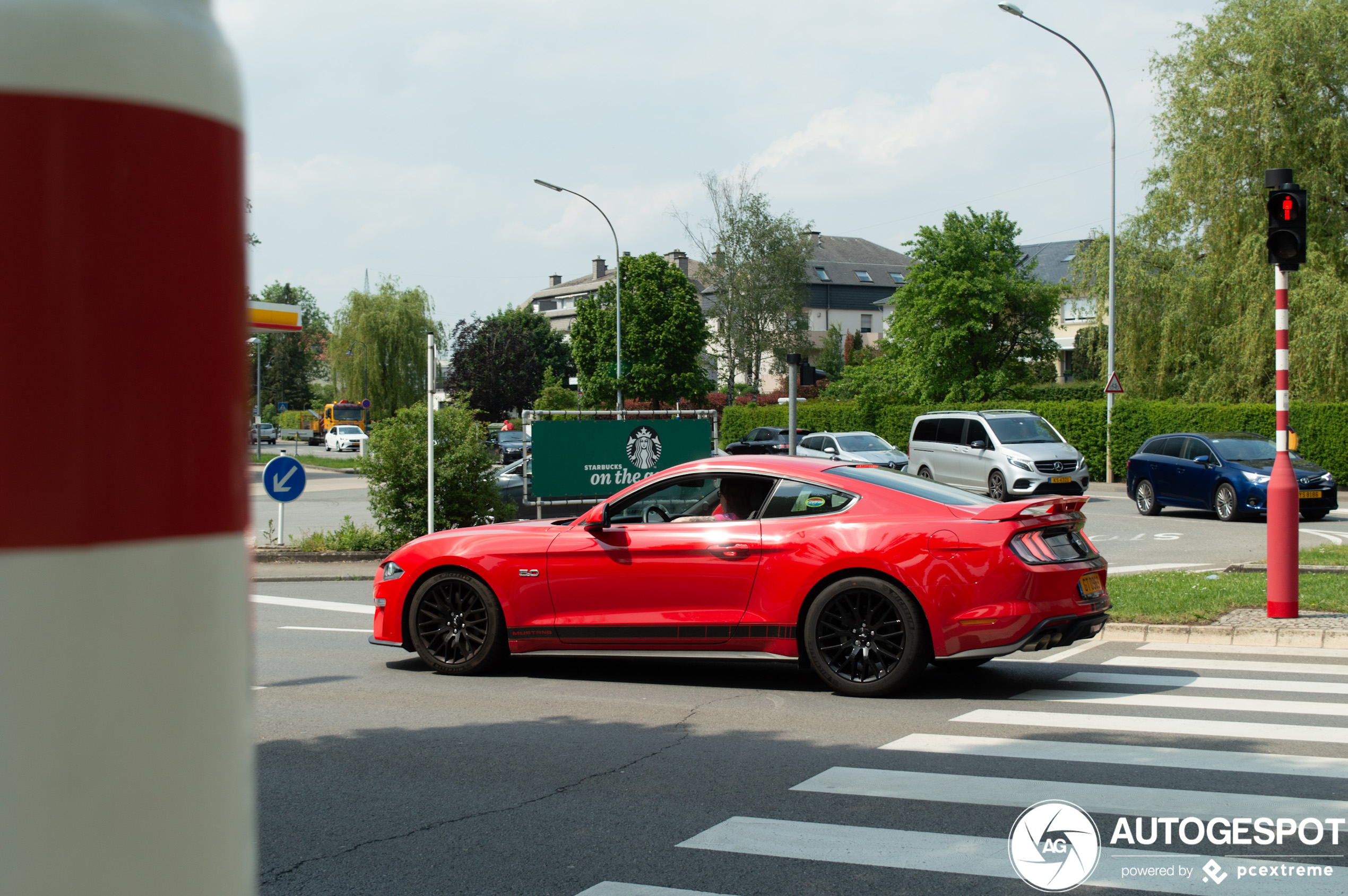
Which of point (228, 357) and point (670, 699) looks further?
point (670, 699)

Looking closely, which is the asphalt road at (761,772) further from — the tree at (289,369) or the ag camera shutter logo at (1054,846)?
the tree at (289,369)

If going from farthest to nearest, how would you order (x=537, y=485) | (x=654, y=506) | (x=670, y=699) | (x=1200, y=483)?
(x=1200, y=483) < (x=537, y=485) < (x=654, y=506) < (x=670, y=699)

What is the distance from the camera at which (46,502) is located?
77 cm

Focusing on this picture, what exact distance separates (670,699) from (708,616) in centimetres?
60

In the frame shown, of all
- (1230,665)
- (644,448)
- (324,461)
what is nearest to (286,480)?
(644,448)

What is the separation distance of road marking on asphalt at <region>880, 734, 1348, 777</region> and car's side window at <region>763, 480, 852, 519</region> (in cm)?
192

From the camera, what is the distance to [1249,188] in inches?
1252

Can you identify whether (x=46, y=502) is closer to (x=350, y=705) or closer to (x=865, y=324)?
(x=350, y=705)

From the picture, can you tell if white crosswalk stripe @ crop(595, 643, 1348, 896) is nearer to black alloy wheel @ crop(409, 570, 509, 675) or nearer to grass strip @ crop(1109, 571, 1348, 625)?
grass strip @ crop(1109, 571, 1348, 625)

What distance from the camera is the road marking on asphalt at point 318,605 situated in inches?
515

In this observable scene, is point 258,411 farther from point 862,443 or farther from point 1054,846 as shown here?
point 1054,846

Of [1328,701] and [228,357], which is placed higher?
[228,357]

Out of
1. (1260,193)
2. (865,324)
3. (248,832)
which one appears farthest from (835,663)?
(865,324)

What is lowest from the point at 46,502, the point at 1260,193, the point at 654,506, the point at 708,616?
the point at 708,616
